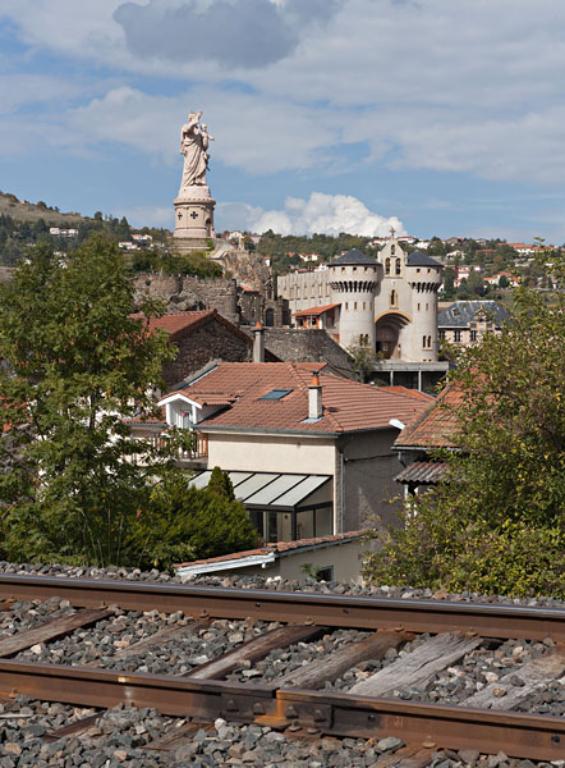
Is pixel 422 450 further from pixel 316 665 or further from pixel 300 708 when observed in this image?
pixel 300 708

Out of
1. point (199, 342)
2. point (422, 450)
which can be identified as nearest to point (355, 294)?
point (199, 342)

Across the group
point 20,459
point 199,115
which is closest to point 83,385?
point 20,459

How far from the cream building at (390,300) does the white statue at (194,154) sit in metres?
21.6

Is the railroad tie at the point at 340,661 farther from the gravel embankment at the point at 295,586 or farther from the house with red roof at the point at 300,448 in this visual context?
the house with red roof at the point at 300,448

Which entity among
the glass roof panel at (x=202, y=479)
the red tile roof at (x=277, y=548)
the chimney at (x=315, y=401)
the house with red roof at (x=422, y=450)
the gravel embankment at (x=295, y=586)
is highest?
the chimney at (x=315, y=401)

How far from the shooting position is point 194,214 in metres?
119

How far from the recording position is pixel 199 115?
117 metres

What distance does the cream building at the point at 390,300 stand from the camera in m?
104

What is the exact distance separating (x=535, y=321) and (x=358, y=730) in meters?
9.57

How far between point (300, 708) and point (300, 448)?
25.5 m

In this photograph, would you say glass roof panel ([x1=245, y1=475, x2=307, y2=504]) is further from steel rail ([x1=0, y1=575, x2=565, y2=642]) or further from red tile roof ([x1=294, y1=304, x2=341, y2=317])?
red tile roof ([x1=294, y1=304, x2=341, y2=317])

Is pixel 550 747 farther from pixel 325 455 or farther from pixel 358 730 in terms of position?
pixel 325 455

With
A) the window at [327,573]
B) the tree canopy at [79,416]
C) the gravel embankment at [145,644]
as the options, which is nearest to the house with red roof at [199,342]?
the window at [327,573]

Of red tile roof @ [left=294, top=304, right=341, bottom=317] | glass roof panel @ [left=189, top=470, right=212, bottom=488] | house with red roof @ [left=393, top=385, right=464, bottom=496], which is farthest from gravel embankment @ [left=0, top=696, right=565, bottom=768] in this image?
red tile roof @ [left=294, top=304, right=341, bottom=317]
